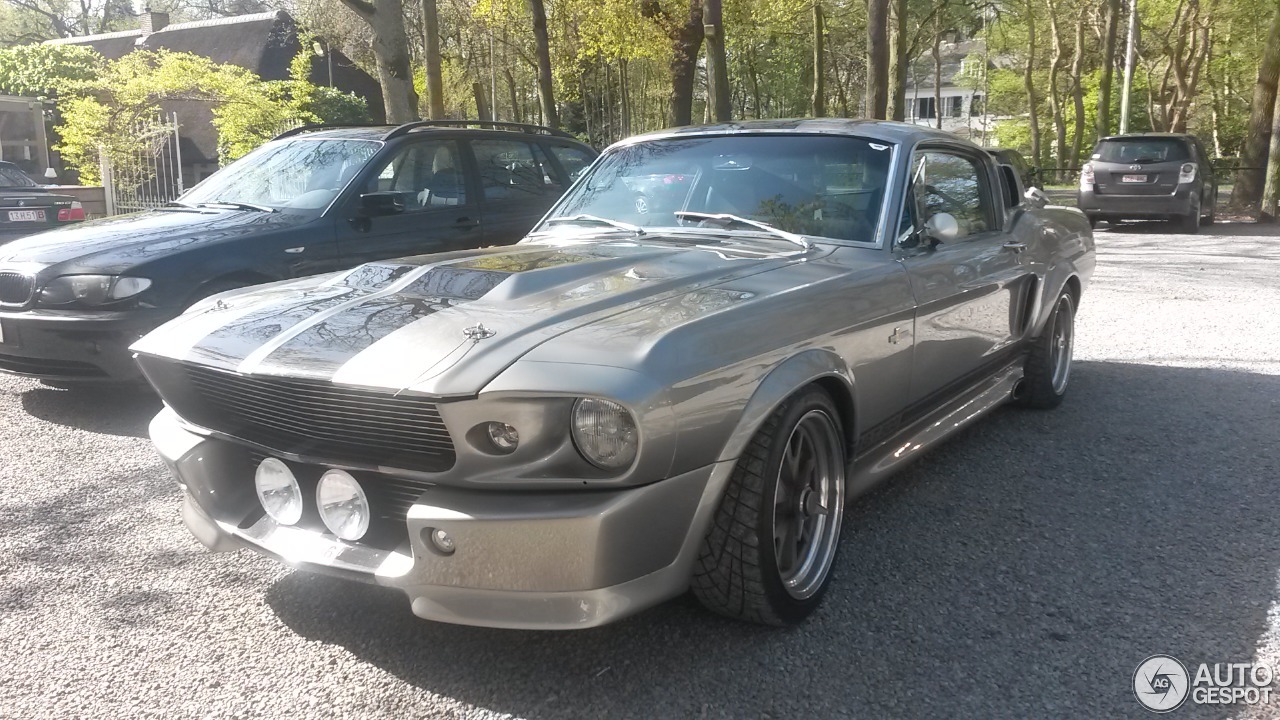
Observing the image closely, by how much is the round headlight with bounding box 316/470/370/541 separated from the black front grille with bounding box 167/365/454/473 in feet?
0.18

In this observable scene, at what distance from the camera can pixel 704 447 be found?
2467mm

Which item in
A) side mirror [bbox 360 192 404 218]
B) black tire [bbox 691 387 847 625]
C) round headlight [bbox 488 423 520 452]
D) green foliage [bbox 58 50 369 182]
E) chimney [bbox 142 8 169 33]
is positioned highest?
chimney [bbox 142 8 169 33]

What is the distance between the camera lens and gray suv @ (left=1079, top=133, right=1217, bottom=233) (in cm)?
1608

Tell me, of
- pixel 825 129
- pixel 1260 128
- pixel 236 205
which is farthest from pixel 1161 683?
pixel 1260 128

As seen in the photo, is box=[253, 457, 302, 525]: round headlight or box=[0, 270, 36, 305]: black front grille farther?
box=[0, 270, 36, 305]: black front grille

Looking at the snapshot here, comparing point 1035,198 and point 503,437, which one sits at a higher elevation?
point 1035,198

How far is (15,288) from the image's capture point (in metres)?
5.28

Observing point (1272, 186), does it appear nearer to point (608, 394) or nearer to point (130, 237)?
point (130, 237)

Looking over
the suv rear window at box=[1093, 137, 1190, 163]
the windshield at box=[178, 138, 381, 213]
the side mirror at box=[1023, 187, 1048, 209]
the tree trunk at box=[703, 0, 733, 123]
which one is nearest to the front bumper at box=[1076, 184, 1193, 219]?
the suv rear window at box=[1093, 137, 1190, 163]

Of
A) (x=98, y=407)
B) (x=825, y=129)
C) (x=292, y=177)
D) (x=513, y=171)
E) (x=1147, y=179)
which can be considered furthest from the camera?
(x=1147, y=179)

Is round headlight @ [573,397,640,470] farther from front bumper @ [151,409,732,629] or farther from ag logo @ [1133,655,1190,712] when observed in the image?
ag logo @ [1133,655,1190,712]

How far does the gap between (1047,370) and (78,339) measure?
5.01 metres

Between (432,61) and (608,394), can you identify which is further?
(432,61)

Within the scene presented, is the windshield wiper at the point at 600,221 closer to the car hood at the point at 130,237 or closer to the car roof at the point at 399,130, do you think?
the car hood at the point at 130,237
